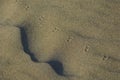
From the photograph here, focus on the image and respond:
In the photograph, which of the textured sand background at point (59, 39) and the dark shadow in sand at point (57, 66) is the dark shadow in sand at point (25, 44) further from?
the dark shadow in sand at point (57, 66)

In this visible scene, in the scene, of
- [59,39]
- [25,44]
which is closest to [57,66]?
[59,39]

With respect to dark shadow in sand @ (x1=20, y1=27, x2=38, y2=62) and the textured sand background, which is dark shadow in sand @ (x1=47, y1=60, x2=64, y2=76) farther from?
dark shadow in sand @ (x1=20, y1=27, x2=38, y2=62)

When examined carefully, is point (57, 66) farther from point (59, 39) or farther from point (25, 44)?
point (25, 44)

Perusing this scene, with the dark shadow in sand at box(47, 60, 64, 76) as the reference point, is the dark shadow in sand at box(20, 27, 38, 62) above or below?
above

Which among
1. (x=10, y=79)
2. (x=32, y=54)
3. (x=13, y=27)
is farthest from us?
(x=13, y=27)

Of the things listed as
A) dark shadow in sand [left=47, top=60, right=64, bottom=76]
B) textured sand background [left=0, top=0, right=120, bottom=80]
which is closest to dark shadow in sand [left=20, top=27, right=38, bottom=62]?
textured sand background [left=0, top=0, right=120, bottom=80]

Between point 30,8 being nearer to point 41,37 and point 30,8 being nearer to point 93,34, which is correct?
point 41,37

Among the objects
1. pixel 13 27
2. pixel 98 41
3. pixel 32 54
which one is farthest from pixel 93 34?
pixel 13 27

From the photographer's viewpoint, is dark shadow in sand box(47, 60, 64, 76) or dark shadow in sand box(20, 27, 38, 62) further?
dark shadow in sand box(20, 27, 38, 62)
